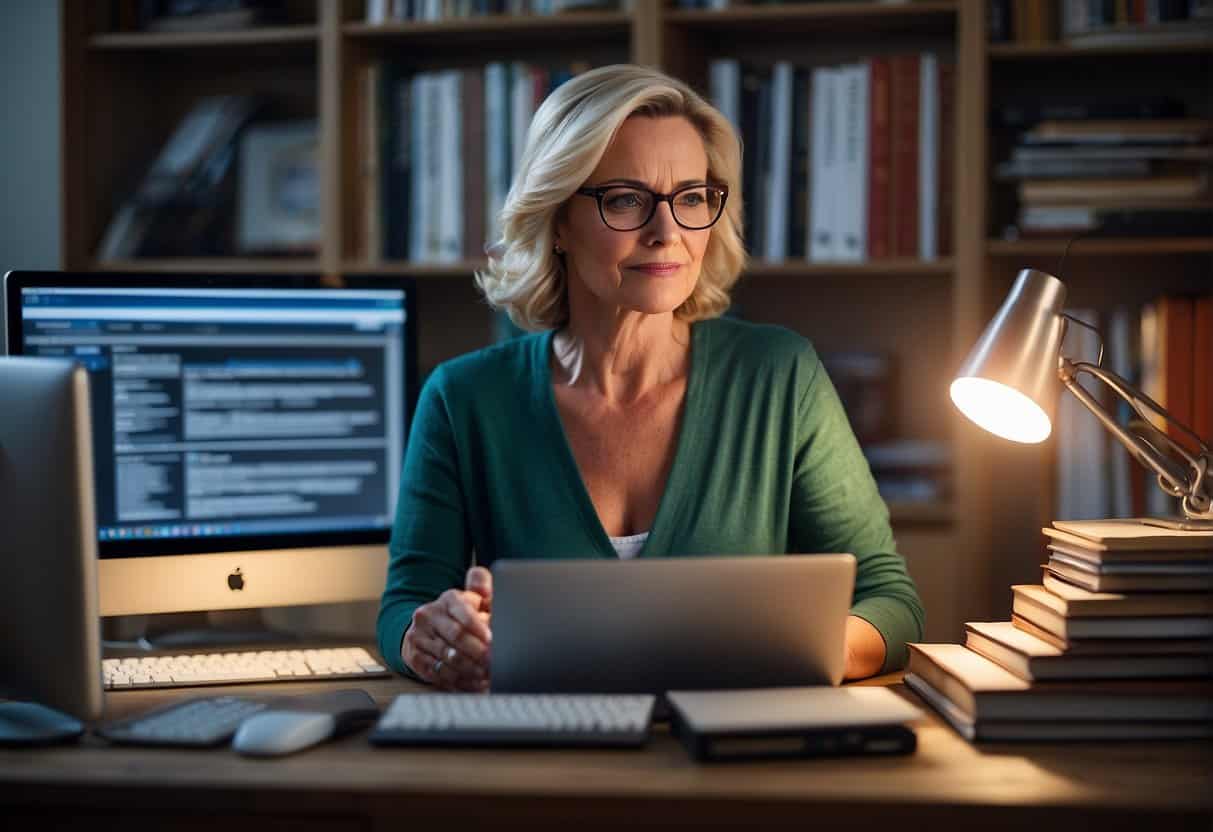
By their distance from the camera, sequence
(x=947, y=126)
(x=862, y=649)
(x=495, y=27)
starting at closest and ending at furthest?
(x=862, y=649) < (x=947, y=126) < (x=495, y=27)

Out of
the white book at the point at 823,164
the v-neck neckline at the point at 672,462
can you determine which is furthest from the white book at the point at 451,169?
the v-neck neckline at the point at 672,462

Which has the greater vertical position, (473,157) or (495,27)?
(495,27)

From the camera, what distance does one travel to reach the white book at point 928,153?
2.49 m

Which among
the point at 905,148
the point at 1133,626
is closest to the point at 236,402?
the point at 1133,626

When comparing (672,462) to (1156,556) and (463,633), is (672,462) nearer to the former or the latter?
(463,633)

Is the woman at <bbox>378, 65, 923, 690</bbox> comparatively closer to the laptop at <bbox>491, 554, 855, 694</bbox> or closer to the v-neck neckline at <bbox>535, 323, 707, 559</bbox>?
the v-neck neckline at <bbox>535, 323, 707, 559</bbox>

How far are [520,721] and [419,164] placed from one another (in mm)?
1821

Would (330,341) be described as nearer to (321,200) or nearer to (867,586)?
(867,586)

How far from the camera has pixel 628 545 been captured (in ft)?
5.22

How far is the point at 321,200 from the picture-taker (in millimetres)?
2820

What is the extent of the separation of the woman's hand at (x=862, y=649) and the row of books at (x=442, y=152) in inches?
58.2

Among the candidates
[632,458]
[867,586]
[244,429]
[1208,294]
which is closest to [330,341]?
[244,429]

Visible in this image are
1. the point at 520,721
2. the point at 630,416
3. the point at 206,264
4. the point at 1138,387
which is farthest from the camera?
the point at 206,264

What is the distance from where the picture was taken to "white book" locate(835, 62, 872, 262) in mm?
2521
